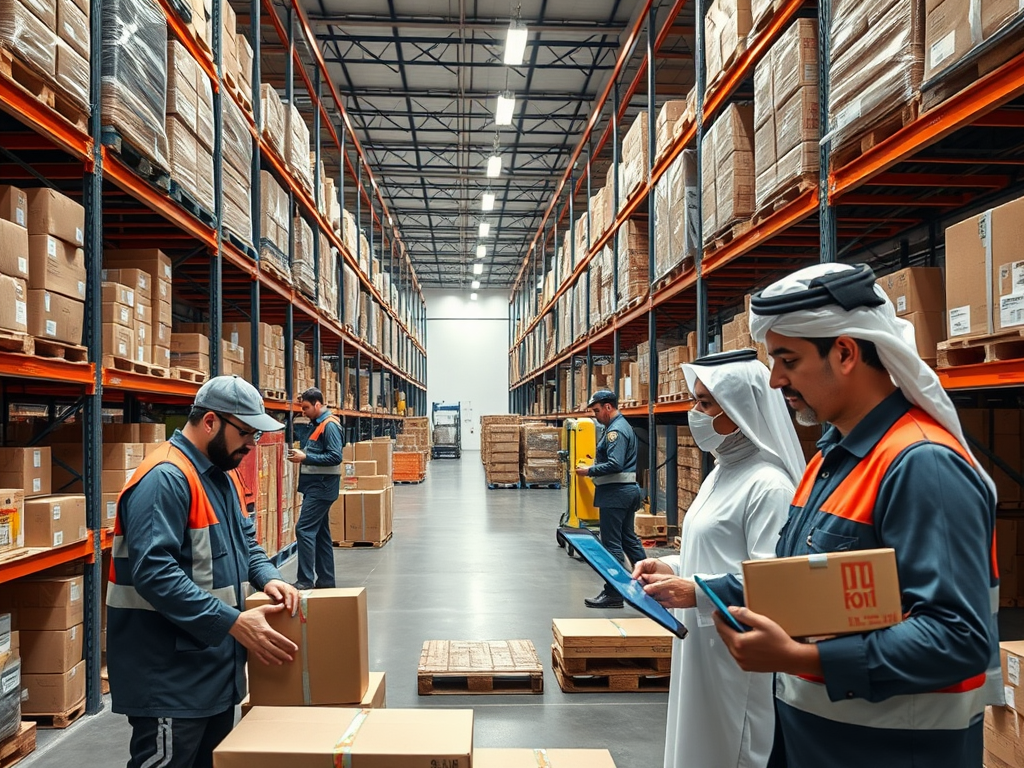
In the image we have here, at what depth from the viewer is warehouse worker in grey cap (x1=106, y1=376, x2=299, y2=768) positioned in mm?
2654

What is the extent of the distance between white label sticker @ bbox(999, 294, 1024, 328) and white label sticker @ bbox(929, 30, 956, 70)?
1304mm

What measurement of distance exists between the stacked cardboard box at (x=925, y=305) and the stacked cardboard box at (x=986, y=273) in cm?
35

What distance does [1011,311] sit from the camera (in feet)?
11.5

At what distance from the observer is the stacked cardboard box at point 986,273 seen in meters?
3.49

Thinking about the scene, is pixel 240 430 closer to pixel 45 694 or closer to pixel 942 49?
pixel 45 694

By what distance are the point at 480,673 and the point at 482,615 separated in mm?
2004

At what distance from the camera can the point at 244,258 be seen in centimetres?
827

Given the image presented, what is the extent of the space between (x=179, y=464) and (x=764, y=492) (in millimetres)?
2157

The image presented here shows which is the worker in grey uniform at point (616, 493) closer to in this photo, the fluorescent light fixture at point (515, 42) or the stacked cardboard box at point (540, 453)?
the fluorescent light fixture at point (515, 42)

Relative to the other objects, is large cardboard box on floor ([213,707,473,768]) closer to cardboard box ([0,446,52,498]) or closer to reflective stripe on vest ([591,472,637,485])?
cardboard box ([0,446,52,498])

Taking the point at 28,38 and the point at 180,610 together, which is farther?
the point at 28,38

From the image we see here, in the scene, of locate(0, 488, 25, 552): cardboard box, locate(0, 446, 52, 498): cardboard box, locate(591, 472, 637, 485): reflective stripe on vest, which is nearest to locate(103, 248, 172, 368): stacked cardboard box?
locate(0, 446, 52, 498): cardboard box

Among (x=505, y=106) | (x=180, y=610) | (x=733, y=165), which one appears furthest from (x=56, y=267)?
(x=505, y=106)

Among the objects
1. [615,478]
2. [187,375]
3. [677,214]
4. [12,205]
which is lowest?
[615,478]
